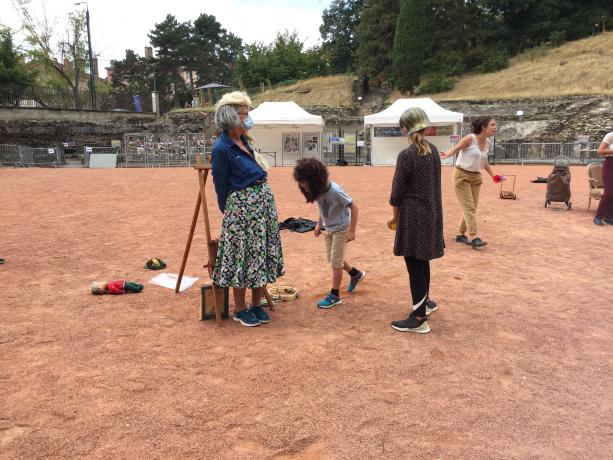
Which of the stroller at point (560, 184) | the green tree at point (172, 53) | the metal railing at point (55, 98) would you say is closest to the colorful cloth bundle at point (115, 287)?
the stroller at point (560, 184)

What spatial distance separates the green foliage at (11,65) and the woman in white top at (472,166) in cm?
4078

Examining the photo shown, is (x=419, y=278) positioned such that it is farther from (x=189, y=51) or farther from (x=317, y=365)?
(x=189, y=51)

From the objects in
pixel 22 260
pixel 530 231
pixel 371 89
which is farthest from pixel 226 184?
pixel 371 89

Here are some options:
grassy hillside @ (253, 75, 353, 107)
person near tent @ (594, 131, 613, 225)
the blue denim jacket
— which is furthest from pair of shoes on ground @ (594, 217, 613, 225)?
grassy hillside @ (253, 75, 353, 107)

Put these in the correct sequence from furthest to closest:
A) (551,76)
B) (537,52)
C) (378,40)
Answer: (378,40) < (537,52) < (551,76)

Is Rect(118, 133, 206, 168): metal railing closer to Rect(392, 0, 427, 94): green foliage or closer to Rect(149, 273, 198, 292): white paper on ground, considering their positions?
Rect(392, 0, 427, 94): green foliage

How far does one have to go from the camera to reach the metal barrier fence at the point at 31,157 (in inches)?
1031

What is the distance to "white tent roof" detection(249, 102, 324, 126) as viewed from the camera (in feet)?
77.0

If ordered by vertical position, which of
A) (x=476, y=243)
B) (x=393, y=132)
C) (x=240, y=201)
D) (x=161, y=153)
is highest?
(x=393, y=132)

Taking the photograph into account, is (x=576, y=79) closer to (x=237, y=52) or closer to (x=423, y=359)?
(x=423, y=359)

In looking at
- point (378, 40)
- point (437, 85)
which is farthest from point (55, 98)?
point (437, 85)

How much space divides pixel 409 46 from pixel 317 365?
135 feet

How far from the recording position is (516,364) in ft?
11.2

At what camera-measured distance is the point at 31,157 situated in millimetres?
26328
